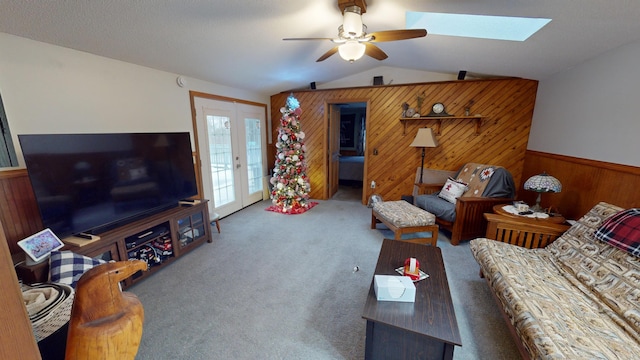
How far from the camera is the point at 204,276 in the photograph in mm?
2441

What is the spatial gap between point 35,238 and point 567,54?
4.83 meters

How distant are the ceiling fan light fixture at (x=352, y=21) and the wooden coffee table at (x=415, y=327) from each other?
1.98 metres

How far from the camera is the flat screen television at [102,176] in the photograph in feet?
5.94

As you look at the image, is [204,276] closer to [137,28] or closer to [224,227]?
[224,227]

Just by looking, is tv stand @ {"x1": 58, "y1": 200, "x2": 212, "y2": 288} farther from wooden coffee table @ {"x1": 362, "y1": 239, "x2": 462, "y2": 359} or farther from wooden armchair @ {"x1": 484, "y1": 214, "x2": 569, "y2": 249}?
wooden armchair @ {"x1": 484, "y1": 214, "x2": 569, "y2": 249}

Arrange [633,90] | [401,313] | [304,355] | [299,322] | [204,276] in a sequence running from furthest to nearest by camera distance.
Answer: [204,276]
[633,90]
[299,322]
[304,355]
[401,313]

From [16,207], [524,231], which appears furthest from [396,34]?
[16,207]

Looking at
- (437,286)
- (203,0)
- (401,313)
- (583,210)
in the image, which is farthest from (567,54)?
(203,0)

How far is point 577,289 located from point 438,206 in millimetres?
1664

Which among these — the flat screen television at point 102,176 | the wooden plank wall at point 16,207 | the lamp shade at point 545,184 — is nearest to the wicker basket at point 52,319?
the flat screen television at point 102,176

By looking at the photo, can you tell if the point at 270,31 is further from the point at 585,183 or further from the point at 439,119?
the point at 585,183

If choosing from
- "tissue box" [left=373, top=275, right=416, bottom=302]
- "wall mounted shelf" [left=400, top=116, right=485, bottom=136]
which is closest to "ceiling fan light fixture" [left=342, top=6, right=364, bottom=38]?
"tissue box" [left=373, top=275, right=416, bottom=302]

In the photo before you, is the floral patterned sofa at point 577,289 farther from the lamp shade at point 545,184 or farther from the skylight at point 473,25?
the skylight at point 473,25

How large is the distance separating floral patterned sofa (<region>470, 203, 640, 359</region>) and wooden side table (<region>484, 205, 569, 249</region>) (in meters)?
0.16
